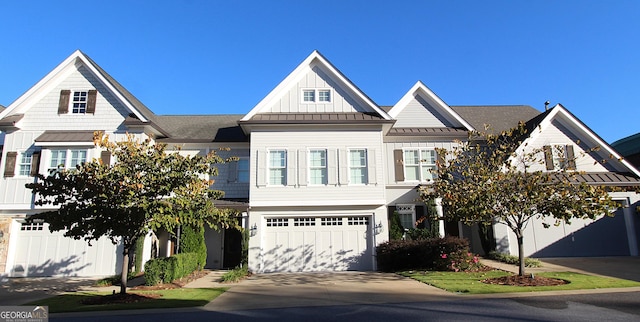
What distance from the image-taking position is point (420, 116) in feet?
64.5

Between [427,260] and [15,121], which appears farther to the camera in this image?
[15,121]

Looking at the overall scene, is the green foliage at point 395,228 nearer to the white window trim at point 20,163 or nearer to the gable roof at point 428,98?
the gable roof at point 428,98

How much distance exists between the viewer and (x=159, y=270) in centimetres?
1271

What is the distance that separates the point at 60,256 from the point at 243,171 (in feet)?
27.4

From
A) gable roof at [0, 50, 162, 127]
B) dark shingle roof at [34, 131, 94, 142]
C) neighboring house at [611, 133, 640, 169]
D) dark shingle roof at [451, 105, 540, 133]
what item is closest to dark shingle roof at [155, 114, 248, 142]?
gable roof at [0, 50, 162, 127]

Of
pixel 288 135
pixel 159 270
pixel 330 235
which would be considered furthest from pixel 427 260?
pixel 159 270

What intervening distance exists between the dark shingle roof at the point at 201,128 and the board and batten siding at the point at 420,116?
7846 millimetres

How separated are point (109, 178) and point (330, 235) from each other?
9.24m

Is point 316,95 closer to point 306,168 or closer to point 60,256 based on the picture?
point 306,168

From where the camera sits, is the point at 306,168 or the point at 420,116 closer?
the point at 306,168

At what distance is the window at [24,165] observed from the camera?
1678cm

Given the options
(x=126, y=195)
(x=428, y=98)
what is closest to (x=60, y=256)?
(x=126, y=195)

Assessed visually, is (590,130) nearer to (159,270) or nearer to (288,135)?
(288,135)

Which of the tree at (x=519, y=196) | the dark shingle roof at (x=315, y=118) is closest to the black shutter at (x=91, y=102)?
the dark shingle roof at (x=315, y=118)
